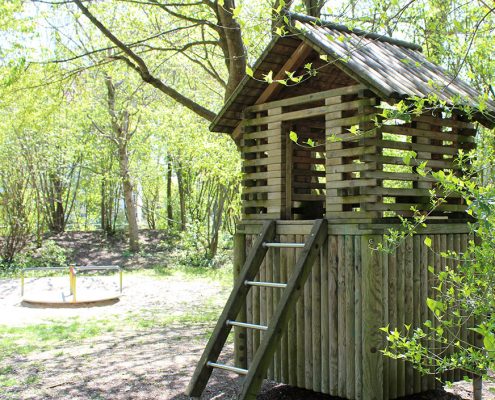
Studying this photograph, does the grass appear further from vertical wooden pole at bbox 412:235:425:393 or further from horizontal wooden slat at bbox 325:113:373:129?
horizontal wooden slat at bbox 325:113:373:129

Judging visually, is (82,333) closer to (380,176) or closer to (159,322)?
(159,322)

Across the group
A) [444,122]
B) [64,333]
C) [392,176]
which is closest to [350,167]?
[392,176]

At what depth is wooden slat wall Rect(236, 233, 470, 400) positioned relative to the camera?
6.36 m

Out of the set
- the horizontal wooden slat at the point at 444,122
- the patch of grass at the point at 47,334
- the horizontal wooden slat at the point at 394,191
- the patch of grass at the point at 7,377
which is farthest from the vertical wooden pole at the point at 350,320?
the patch of grass at the point at 47,334

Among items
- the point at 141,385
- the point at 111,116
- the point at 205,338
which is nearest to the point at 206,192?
the point at 111,116

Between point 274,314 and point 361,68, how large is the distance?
2572 millimetres

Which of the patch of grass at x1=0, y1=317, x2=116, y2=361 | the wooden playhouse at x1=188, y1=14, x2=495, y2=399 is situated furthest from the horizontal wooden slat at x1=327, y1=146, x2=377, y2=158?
the patch of grass at x1=0, y1=317, x2=116, y2=361

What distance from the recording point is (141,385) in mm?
7848

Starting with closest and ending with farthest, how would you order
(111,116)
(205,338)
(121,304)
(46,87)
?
(205,338) < (46,87) < (121,304) < (111,116)

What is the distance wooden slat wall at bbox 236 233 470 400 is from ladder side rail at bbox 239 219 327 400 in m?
0.21

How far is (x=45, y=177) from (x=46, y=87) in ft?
48.1

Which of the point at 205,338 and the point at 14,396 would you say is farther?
the point at 205,338

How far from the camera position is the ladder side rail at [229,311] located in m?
6.75

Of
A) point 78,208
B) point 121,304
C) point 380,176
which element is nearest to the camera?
point 380,176
